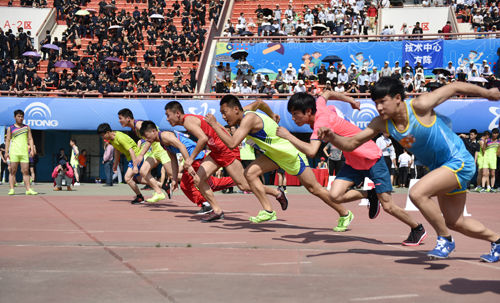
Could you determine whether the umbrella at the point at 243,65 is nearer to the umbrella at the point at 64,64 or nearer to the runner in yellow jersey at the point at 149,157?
the umbrella at the point at 64,64

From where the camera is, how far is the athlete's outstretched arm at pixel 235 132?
895 centimetres

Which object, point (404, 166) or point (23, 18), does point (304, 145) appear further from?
point (23, 18)

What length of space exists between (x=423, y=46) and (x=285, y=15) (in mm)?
8026

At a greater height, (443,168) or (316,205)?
(443,168)

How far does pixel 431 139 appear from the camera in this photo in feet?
21.8

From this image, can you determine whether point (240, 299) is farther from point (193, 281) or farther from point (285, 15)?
point (285, 15)

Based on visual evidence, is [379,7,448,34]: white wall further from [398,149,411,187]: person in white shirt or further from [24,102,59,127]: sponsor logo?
[24,102,59,127]: sponsor logo

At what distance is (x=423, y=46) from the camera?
94.6 ft

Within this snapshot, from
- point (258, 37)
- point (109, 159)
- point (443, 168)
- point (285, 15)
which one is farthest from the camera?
point (285, 15)

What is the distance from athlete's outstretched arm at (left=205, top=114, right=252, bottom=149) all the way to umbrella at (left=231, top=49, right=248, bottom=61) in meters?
20.5

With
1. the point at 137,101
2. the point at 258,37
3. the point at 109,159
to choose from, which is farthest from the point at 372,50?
the point at 109,159

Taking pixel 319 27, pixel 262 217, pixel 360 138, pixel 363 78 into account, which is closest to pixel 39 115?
pixel 363 78

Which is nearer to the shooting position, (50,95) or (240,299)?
(240,299)

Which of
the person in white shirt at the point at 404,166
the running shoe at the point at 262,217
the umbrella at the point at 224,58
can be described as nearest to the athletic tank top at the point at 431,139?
the running shoe at the point at 262,217
